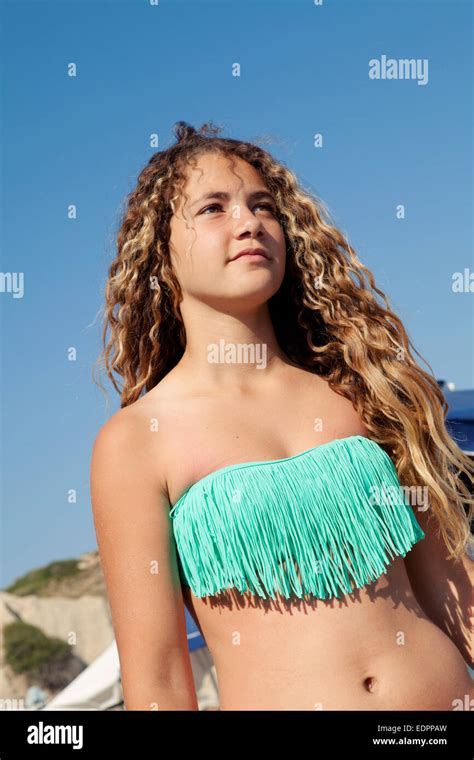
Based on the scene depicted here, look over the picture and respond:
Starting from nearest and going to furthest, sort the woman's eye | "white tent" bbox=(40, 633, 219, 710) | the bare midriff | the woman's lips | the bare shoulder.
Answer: the bare midriff < the bare shoulder < the woman's lips < the woman's eye < "white tent" bbox=(40, 633, 219, 710)

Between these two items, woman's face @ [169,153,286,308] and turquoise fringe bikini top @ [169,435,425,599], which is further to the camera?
woman's face @ [169,153,286,308]

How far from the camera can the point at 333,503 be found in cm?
260

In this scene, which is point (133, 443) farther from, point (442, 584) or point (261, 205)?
point (442, 584)

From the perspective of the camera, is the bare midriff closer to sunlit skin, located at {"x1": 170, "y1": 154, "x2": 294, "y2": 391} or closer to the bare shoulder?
the bare shoulder

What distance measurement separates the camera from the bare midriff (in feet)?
8.10

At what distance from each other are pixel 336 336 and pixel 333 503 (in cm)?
72

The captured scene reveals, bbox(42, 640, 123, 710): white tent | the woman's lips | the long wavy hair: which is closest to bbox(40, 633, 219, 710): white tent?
bbox(42, 640, 123, 710): white tent

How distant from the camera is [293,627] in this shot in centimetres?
252

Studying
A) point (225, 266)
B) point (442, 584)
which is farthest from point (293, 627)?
point (225, 266)

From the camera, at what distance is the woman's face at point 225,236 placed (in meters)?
2.72

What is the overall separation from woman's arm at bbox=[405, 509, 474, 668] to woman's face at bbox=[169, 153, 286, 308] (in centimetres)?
88

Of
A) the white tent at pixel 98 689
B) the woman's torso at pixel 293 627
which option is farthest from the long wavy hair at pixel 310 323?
the white tent at pixel 98 689

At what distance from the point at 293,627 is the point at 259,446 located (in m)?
0.51
